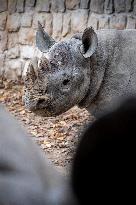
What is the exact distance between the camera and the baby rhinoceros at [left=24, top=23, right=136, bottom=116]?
Answer: 4871 millimetres

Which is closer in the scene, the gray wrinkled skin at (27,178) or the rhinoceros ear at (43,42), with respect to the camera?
the gray wrinkled skin at (27,178)

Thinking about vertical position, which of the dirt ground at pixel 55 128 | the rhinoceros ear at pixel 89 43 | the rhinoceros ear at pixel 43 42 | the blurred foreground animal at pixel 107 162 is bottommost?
the dirt ground at pixel 55 128

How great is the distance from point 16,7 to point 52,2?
2.15 feet

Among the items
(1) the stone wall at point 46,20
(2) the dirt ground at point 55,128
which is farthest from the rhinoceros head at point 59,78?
(1) the stone wall at point 46,20

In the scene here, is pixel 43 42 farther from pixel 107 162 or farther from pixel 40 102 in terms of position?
pixel 107 162

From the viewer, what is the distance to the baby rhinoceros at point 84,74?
487cm

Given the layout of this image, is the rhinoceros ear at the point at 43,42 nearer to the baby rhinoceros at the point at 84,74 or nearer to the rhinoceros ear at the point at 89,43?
the baby rhinoceros at the point at 84,74

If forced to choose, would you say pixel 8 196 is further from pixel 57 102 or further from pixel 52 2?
pixel 52 2

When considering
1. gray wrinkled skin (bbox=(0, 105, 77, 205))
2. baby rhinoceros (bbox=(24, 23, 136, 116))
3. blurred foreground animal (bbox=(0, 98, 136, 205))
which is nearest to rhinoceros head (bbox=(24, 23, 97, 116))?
baby rhinoceros (bbox=(24, 23, 136, 116))

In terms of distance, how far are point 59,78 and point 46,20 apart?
376 cm

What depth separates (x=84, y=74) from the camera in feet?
16.4

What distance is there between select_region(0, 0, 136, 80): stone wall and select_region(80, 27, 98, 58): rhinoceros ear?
2.51m

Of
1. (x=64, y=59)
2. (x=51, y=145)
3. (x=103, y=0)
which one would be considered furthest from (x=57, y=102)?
(x=103, y=0)

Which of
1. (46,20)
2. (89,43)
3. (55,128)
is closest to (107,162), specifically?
(89,43)
